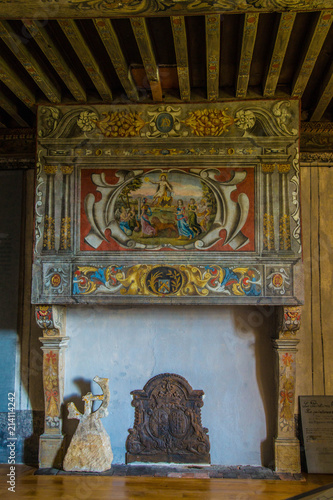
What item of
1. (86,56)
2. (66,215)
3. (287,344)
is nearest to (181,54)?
(86,56)

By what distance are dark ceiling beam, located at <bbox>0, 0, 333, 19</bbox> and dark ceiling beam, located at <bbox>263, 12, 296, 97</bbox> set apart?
0.35 m

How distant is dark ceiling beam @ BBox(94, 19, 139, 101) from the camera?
3590mm

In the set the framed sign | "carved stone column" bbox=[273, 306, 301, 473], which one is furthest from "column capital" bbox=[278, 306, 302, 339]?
the framed sign

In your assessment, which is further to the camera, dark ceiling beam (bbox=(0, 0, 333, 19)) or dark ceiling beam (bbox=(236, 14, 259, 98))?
dark ceiling beam (bbox=(236, 14, 259, 98))

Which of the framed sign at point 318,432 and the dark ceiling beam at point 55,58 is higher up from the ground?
the dark ceiling beam at point 55,58

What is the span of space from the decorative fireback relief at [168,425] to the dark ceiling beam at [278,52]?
10.1 ft

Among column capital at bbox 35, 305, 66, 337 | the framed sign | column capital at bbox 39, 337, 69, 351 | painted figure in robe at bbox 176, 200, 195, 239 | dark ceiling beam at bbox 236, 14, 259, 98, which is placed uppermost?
dark ceiling beam at bbox 236, 14, 259, 98

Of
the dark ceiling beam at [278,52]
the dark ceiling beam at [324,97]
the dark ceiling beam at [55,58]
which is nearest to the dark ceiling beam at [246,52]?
the dark ceiling beam at [278,52]

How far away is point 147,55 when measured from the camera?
3932 millimetres

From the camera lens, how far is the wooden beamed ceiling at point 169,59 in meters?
3.68

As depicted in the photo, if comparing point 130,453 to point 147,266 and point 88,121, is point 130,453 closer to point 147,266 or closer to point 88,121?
point 147,266

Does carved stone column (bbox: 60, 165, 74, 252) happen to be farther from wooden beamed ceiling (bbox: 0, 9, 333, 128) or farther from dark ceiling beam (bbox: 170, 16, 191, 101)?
dark ceiling beam (bbox: 170, 16, 191, 101)

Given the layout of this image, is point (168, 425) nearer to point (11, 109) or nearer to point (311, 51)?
point (11, 109)

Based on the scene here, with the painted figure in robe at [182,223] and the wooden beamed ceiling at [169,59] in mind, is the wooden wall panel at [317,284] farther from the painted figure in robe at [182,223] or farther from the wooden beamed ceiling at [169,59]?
the painted figure in robe at [182,223]
